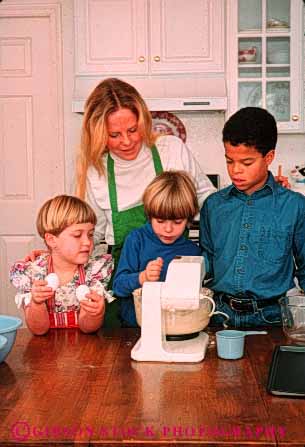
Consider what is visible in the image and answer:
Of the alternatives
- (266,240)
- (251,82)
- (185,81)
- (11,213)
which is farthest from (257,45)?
(266,240)

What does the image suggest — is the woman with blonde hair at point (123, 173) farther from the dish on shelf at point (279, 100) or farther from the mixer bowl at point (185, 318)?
the dish on shelf at point (279, 100)

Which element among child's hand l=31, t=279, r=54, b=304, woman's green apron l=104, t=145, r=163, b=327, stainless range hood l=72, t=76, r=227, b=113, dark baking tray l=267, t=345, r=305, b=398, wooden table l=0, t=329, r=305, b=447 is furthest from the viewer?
stainless range hood l=72, t=76, r=227, b=113

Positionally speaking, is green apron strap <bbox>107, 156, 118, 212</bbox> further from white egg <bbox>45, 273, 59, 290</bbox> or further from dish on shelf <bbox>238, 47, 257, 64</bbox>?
dish on shelf <bbox>238, 47, 257, 64</bbox>

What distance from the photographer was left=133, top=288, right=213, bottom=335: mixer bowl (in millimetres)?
1827

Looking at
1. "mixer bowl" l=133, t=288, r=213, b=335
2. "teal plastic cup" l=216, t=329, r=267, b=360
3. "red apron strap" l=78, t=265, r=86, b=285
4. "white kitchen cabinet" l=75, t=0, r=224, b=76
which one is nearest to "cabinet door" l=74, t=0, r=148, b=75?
"white kitchen cabinet" l=75, t=0, r=224, b=76

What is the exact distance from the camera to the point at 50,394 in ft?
4.98

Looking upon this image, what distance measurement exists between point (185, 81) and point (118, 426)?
3.05 meters

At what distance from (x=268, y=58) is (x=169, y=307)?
2744 mm

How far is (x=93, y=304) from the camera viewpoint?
2.03 metres

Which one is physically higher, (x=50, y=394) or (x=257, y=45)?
(x=257, y=45)

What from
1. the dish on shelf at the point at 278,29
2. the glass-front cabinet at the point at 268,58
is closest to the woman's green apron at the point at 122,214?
the glass-front cabinet at the point at 268,58

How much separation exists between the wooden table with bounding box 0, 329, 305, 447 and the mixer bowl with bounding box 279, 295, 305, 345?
0.04m

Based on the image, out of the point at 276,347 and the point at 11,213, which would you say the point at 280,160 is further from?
the point at 276,347

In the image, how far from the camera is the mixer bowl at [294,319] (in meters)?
1.89
